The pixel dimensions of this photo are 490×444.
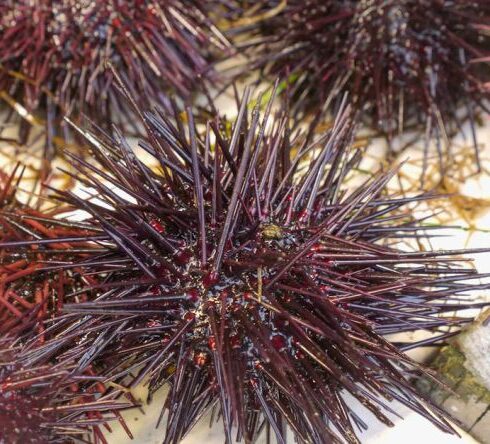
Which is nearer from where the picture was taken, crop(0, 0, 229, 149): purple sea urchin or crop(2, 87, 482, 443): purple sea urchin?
crop(2, 87, 482, 443): purple sea urchin

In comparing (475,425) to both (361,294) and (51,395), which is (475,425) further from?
(51,395)

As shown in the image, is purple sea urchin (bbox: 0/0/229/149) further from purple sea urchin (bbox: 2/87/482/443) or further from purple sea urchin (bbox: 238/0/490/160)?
purple sea urchin (bbox: 2/87/482/443)

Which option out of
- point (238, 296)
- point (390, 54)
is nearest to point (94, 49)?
point (390, 54)

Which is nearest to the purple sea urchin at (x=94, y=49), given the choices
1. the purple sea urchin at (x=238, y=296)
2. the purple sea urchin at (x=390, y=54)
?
the purple sea urchin at (x=390, y=54)

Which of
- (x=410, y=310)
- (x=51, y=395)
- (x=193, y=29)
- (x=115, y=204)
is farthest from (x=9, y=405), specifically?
(x=193, y=29)

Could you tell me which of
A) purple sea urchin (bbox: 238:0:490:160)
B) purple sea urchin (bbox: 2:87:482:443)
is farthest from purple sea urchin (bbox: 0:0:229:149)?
purple sea urchin (bbox: 2:87:482:443)

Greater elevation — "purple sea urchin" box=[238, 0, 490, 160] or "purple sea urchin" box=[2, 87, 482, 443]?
"purple sea urchin" box=[238, 0, 490, 160]

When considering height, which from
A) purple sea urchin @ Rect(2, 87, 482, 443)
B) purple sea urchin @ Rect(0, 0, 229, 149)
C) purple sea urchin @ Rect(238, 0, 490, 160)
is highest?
purple sea urchin @ Rect(0, 0, 229, 149)
